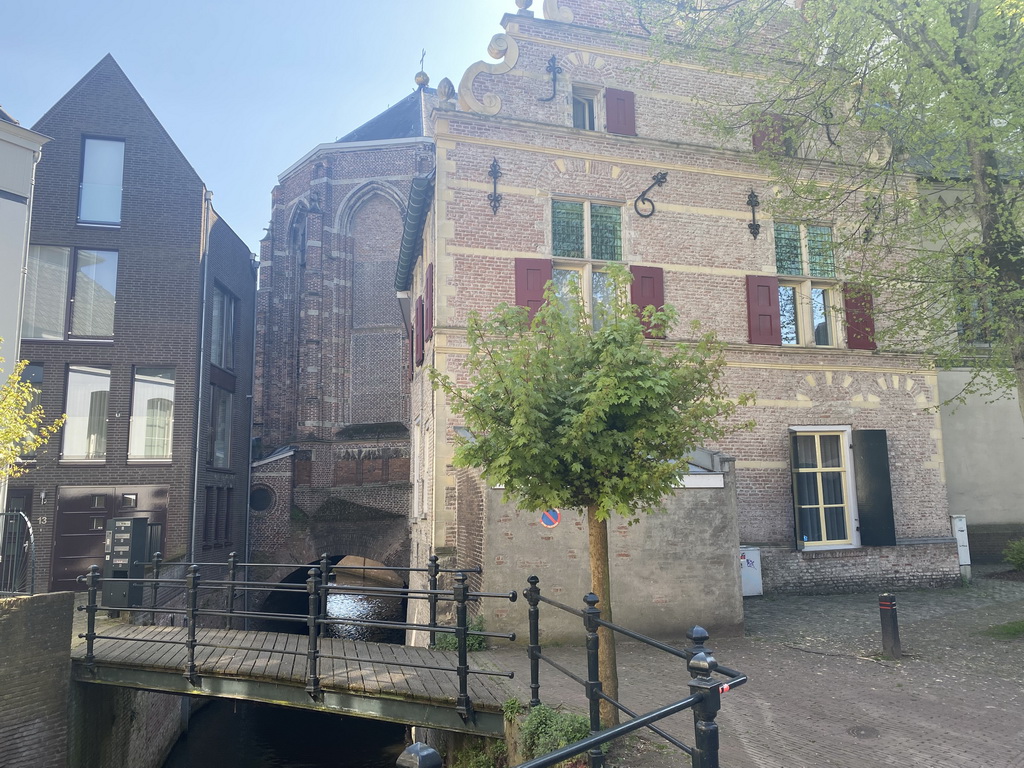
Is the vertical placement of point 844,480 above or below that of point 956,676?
above

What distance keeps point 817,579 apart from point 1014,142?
7783 mm

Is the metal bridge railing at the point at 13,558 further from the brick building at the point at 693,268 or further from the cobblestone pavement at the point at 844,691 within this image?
the cobblestone pavement at the point at 844,691

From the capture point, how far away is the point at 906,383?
46.1ft

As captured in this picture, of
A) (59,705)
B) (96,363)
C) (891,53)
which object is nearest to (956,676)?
(891,53)

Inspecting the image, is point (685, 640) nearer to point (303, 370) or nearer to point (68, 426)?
point (68, 426)

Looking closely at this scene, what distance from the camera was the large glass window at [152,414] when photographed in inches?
667

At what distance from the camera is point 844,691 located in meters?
6.82

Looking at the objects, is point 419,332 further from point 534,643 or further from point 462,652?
point 534,643

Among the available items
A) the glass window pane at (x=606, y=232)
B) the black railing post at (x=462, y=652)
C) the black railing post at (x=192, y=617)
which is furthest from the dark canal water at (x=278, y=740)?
the glass window pane at (x=606, y=232)

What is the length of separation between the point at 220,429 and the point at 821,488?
15491 millimetres

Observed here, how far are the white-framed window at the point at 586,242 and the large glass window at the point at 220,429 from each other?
36.9 feet

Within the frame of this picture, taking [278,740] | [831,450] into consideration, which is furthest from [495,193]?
[278,740]

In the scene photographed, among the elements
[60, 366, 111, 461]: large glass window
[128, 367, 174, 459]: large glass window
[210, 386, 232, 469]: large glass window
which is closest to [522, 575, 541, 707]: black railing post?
[128, 367, 174, 459]: large glass window

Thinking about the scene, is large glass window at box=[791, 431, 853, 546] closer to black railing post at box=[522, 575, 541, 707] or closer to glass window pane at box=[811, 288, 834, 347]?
glass window pane at box=[811, 288, 834, 347]
